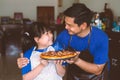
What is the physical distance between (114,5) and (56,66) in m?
2.79

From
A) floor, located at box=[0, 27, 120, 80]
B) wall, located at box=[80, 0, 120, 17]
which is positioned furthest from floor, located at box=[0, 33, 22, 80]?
wall, located at box=[80, 0, 120, 17]

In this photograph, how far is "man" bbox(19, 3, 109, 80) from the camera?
1.71m

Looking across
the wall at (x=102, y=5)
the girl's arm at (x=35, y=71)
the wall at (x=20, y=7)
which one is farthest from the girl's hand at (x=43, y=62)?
the wall at (x=20, y=7)

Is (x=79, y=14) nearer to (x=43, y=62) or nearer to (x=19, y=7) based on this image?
(x=43, y=62)

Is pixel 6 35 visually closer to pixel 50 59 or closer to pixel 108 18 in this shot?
pixel 108 18

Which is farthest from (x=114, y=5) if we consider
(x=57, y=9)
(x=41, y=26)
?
(x=41, y=26)

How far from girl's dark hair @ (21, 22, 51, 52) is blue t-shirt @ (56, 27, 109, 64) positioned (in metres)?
0.21

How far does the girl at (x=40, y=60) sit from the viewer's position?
1.70 m

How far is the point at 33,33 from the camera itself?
5.77 ft

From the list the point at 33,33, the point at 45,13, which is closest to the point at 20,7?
the point at 45,13

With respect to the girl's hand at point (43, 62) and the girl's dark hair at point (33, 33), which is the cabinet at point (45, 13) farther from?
the girl's hand at point (43, 62)

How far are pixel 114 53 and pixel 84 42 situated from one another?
6.06 ft

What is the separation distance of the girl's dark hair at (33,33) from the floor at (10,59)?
2407mm

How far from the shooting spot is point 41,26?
1.74 metres
